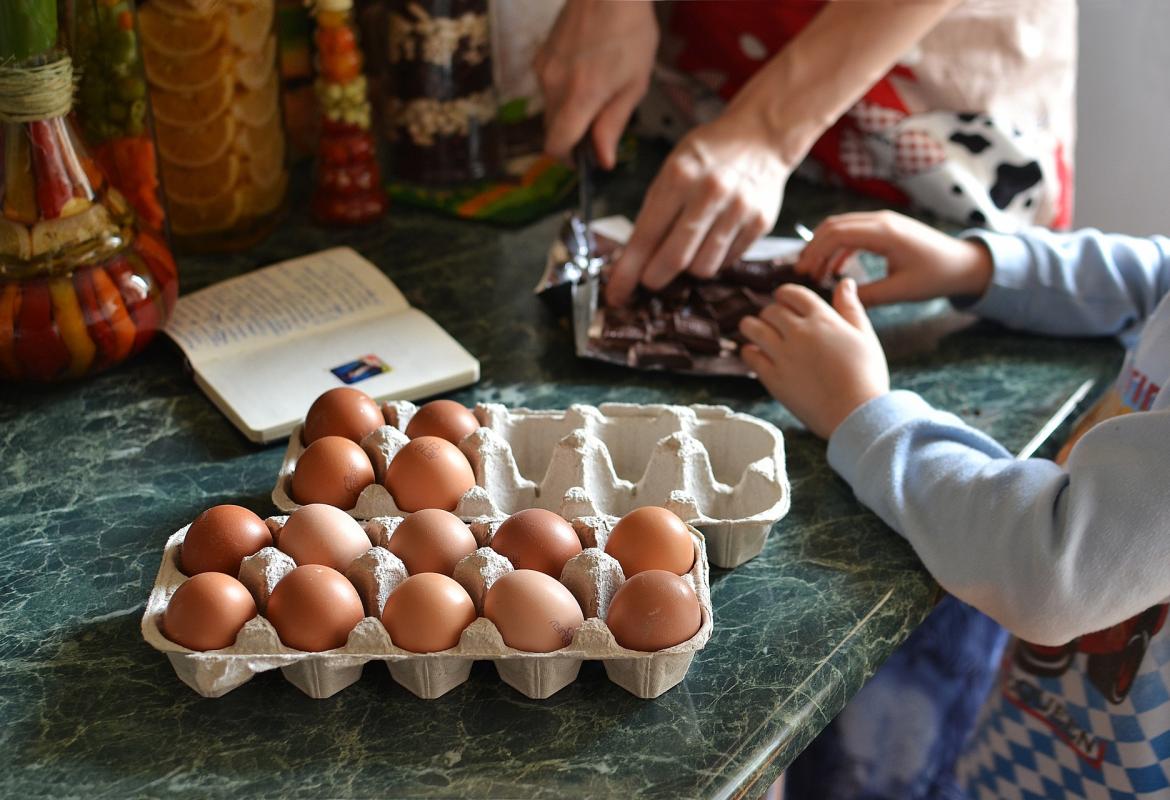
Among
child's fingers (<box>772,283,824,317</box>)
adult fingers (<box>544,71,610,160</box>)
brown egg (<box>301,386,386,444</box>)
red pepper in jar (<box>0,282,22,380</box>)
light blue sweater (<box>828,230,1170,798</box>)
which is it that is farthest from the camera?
adult fingers (<box>544,71,610,160</box>)

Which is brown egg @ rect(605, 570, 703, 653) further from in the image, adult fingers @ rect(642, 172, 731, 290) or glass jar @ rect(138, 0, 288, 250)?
glass jar @ rect(138, 0, 288, 250)

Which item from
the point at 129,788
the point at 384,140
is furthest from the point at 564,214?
the point at 129,788

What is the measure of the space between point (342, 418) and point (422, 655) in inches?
11.3

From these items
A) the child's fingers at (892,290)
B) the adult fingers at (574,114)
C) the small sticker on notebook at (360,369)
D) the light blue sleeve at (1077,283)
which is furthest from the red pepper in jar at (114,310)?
the light blue sleeve at (1077,283)

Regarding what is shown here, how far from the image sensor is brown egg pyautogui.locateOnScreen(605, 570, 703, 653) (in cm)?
80

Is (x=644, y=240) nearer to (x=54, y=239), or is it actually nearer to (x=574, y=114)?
(x=574, y=114)

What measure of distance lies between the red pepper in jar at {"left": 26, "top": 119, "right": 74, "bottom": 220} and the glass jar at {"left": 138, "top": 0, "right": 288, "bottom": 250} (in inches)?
9.7

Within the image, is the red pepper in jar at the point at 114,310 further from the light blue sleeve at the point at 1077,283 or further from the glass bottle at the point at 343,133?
the light blue sleeve at the point at 1077,283

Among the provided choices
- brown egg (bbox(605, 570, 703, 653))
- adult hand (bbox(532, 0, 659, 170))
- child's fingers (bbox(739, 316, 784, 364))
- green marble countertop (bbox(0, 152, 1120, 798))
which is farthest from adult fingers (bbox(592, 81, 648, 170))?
brown egg (bbox(605, 570, 703, 653))

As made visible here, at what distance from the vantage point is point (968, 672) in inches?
51.4

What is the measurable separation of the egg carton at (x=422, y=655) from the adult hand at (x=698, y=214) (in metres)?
0.52

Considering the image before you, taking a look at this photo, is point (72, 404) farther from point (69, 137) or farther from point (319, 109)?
point (319, 109)

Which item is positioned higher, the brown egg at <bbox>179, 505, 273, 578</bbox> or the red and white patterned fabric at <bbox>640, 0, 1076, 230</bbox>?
the red and white patterned fabric at <bbox>640, 0, 1076, 230</bbox>

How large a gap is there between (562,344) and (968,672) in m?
0.58
